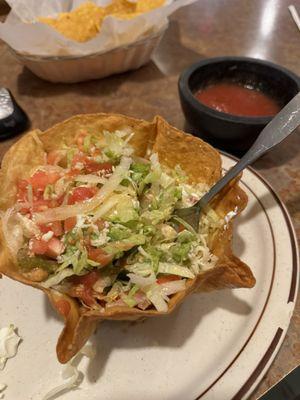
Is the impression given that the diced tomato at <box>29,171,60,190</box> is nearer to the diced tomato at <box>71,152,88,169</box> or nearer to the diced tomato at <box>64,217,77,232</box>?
the diced tomato at <box>71,152,88,169</box>

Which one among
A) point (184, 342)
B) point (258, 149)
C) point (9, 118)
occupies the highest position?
point (258, 149)

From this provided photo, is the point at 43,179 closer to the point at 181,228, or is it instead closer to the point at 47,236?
the point at 47,236

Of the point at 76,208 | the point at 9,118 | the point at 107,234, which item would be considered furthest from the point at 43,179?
the point at 9,118

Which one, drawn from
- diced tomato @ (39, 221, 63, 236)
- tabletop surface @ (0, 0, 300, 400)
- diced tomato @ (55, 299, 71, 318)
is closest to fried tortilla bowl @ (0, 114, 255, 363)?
diced tomato @ (55, 299, 71, 318)

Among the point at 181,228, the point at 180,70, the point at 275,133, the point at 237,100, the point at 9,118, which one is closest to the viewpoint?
the point at 181,228

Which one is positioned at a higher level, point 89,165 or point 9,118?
point 89,165

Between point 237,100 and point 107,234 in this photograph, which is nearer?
point 107,234
